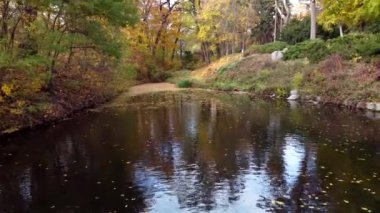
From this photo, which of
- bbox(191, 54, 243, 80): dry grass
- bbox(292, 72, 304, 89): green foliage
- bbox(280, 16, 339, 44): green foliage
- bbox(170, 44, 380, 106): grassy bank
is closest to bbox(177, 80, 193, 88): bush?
bbox(170, 44, 380, 106): grassy bank

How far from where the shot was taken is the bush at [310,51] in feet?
80.9

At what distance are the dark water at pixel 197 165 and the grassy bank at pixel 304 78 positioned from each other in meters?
3.17

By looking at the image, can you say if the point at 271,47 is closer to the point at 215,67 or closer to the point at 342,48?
the point at 215,67

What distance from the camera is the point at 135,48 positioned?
3584 cm

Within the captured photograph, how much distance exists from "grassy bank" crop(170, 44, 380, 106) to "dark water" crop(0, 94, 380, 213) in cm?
317

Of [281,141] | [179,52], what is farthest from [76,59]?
[179,52]

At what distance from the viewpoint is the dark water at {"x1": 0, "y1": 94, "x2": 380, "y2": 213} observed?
7355 mm

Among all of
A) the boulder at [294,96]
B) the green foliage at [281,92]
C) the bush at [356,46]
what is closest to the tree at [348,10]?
the bush at [356,46]

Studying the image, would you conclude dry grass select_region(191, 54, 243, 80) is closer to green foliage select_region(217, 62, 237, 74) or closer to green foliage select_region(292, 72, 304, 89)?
green foliage select_region(217, 62, 237, 74)

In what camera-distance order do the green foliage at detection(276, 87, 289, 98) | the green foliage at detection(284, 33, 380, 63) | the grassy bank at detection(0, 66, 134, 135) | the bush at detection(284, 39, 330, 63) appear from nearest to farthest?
the grassy bank at detection(0, 66, 134, 135), the green foliage at detection(284, 33, 380, 63), the green foliage at detection(276, 87, 289, 98), the bush at detection(284, 39, 330, 63)

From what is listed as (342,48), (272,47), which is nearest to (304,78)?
(342,48)

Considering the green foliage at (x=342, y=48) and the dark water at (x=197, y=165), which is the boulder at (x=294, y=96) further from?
the dark water at (x=197, y=165)

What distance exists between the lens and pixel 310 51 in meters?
26.0

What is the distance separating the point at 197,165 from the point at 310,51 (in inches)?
731
